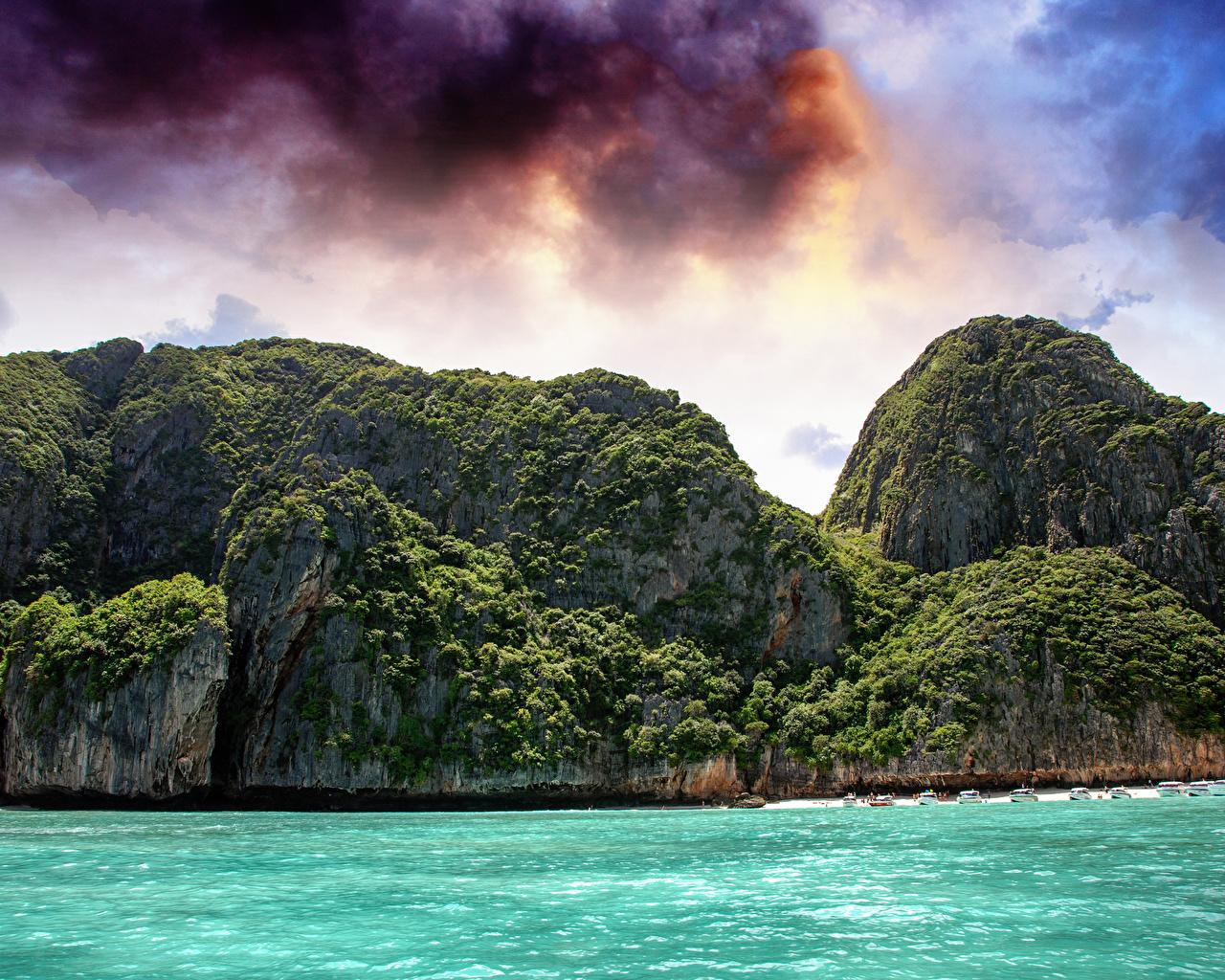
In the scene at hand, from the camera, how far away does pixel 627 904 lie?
73.1 ft

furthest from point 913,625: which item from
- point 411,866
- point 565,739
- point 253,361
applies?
point 253,361

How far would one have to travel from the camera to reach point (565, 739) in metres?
79.1

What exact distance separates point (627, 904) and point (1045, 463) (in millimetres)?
98455

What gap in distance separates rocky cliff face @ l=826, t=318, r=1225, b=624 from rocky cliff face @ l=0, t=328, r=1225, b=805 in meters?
0.37

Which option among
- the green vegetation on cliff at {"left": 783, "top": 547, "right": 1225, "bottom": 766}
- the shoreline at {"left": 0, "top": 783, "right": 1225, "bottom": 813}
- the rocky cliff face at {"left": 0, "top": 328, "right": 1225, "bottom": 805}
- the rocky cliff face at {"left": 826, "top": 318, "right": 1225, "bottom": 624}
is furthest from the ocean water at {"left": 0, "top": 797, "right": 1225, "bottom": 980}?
the rocky cliff face at {"left": 826, "top": 318, "right": 1225, "bottom": 624}

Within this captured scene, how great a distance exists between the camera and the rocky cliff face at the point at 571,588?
73.2m

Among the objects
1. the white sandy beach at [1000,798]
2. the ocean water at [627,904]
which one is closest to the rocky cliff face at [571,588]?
the white sandy beach at [1000,798]

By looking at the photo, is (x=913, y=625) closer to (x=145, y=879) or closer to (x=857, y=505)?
(x=857, y=505)

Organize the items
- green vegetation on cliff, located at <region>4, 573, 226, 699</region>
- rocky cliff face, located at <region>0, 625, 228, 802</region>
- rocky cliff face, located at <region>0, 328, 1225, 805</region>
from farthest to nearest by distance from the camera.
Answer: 1. rocky cliff face, located at <region>0, 328, 1225, 805</region>
2. green vegetation on cliff, located at <region>4, 573, 226, 699</region>
3. rocky cliff face, located at <region>0, 625, 228, 802</region>

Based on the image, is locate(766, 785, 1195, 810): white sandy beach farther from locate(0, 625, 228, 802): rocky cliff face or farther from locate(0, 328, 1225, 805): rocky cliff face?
locate(0, 625, 228, 802): rocky cliff face

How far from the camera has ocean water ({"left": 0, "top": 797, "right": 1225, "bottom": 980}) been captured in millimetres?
16281

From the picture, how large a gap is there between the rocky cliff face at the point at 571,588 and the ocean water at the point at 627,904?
3258cm

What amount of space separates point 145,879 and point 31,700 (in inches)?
2068

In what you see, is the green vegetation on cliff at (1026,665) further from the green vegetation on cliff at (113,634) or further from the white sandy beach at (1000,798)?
the green vegetation on cliff at (113,634)
